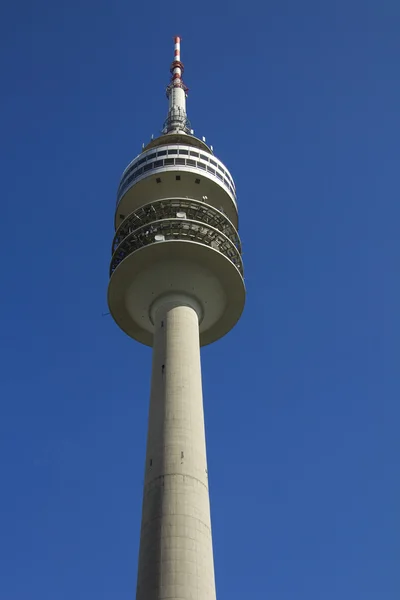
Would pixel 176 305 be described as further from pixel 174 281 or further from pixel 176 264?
pixel 176 264

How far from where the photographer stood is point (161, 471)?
2978cm

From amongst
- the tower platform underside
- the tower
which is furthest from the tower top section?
the tower platform underside

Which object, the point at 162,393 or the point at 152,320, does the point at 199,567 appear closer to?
the point at 162,393

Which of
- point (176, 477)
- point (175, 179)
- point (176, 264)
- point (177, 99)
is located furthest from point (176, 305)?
point (177, 99)

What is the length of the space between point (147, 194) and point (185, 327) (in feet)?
35.5

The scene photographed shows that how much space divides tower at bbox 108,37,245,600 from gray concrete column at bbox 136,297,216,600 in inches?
1.9

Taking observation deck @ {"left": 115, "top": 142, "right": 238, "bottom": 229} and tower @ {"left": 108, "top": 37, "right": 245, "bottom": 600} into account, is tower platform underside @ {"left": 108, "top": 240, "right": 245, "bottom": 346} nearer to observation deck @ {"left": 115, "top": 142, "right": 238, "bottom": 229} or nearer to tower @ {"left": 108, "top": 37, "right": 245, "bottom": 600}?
tower @ {"left": 108, "top": 37, "right": 245, "bottom": 600}

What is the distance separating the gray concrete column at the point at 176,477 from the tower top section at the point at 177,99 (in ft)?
60.5

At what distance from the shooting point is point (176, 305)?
120 feet

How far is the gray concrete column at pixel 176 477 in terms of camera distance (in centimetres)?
2666

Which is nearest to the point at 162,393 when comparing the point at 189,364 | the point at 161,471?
the point at 189,364

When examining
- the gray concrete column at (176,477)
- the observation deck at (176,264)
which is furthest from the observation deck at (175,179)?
the gray concrete column at (176,477)

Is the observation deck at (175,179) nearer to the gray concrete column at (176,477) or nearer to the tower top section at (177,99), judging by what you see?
the tower top section at (177,99)

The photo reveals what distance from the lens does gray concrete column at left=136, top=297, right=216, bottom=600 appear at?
26.7 meters
